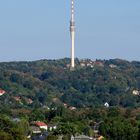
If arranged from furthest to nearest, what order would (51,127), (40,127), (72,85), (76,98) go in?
1. (72,85)
2. (76,98)
3. (40,127)
4. (51,127)

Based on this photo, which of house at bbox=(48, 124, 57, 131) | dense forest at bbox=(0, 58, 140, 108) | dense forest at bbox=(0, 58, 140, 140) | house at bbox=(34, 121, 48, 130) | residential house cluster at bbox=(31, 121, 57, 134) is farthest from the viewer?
dense forest at bbox=(0, 58, 140, 108)

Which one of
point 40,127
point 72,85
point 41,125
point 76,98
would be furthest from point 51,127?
point 72,85

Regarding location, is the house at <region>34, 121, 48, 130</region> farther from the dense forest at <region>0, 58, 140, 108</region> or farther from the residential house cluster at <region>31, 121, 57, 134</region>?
the dense forest at <region>0, 58, 140, 108</region>

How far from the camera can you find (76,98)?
155m

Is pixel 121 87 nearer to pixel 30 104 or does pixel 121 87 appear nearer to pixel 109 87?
pixel 109 87

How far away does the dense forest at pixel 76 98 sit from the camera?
87.9 metres

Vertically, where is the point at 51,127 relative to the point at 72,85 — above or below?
above

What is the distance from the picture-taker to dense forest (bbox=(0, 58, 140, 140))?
8794 cm

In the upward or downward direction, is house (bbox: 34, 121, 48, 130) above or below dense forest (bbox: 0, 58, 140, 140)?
above

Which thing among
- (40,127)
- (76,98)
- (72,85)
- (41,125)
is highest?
(40,127)

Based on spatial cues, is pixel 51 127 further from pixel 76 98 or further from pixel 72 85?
pixel 72 85

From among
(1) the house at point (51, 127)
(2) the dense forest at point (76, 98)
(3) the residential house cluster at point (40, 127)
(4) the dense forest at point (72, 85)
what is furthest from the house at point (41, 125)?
(4) the dense forest at point (72, 85)

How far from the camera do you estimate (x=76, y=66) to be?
195 m

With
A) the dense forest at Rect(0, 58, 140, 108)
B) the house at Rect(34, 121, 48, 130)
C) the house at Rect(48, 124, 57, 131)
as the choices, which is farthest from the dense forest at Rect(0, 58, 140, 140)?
the house at Rect(34, 121, 48, 130)
